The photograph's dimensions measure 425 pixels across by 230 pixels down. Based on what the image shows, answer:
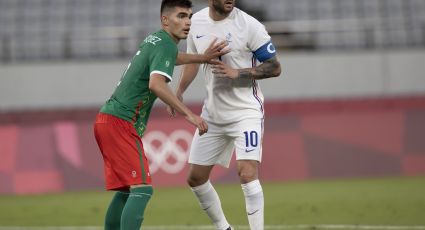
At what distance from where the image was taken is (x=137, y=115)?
7316mm

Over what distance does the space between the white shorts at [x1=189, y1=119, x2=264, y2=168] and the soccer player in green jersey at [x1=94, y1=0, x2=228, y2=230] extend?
1.19 metres

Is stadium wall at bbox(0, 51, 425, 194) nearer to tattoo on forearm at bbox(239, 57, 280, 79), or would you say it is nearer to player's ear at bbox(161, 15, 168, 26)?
tattoo on forearm at bbox(239, 57, 280, 79)

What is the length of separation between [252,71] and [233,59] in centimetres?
25

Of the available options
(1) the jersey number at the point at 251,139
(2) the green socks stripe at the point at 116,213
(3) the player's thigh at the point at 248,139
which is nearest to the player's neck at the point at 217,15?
(3) the player's thigh at the point at 248,139

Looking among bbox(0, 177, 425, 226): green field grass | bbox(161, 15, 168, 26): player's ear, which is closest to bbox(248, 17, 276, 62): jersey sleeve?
bbox(161, 15, 168, 26): player's ear

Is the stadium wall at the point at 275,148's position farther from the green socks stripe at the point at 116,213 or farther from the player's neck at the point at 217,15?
the green socks stripe at the point at 116,213

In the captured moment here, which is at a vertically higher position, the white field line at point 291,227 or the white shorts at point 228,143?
the white shorts at point 228,143

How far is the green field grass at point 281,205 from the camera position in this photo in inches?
428

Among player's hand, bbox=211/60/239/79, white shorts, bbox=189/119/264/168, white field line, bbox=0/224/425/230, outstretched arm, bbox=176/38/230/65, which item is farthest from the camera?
white field line, bbox=0/224/425/230

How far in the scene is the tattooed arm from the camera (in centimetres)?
810

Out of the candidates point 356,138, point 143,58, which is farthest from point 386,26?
point 143,58

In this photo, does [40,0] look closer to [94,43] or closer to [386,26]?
[94,43]

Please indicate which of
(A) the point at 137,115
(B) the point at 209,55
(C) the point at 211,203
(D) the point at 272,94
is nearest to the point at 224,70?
(B) the point at 209,55

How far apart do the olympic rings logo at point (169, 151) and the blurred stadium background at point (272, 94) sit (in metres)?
0.02
